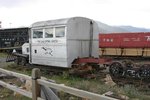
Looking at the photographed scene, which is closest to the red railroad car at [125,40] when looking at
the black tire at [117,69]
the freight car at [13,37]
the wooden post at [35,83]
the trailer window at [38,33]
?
the black tire at [117,69]

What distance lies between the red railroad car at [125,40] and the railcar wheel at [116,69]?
1.17 metres

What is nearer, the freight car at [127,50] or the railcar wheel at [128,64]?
the freight car at [127,50]

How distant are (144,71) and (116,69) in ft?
5.27

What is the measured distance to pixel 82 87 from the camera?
8.57 m

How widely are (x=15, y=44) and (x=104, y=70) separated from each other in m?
19.9

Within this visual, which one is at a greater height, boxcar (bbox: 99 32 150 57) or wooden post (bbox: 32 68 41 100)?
boxcar (bbox: 99 32 150 57)

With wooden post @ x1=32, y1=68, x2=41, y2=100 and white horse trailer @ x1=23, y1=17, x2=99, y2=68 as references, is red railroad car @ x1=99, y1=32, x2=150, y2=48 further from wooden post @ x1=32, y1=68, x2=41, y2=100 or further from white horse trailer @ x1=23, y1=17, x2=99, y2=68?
wooden post @ x1=32, y1=68, x2=41, y2=100

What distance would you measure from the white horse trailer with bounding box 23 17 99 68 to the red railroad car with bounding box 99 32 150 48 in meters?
Result: 1.49

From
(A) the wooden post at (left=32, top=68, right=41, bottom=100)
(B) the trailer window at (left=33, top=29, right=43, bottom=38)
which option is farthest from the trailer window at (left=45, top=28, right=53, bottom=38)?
(A) the wooden post at (left=32, top=68, right=41, bottom=100)

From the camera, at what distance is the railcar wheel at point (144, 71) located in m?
12.0

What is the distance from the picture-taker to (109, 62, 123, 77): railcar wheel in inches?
515

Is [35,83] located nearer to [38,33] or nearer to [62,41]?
[62,41]

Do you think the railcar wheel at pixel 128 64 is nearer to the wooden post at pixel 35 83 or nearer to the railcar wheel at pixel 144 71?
the railcar wheel at pixel 144 71

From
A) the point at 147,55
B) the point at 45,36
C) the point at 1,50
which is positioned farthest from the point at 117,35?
the point at 1,50
